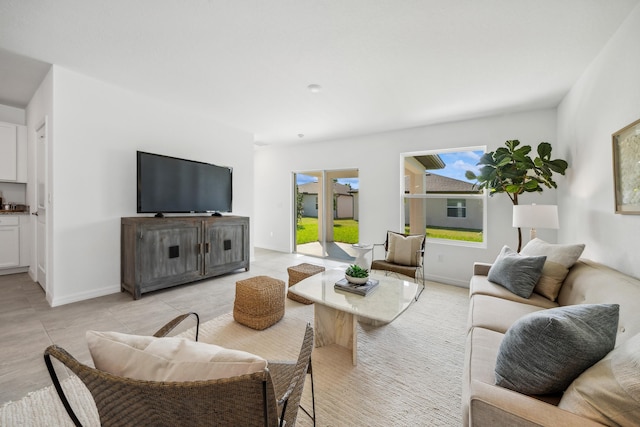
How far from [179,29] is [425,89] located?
104 inches

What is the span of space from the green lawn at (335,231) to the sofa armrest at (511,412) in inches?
178

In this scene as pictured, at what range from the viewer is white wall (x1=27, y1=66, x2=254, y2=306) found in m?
2.94

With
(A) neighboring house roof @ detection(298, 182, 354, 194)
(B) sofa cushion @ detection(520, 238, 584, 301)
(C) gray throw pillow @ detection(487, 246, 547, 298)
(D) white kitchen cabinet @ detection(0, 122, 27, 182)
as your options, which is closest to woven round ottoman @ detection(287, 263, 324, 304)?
(C) gray throw pillow @ detection(487, 246, 547, 298)

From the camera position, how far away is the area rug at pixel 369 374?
1.47 metres

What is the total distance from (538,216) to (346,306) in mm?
2439

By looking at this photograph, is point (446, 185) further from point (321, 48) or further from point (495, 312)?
point (321, 48)

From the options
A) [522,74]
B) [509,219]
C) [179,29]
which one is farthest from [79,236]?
[509,219]

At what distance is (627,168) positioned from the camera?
6.27 feet

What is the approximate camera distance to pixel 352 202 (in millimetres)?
5582

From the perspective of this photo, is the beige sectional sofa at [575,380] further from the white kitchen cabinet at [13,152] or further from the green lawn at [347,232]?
the white kitchen cabinet at [13,152]

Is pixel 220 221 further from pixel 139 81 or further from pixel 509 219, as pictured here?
pixel 509 219

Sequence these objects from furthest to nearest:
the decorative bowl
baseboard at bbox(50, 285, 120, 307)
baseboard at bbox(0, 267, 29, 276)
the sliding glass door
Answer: the sliding glass door
baseboard at bbox(0, 267, 29, 276)
baseboard at bbox(50, 285, 120, 307)
the decorative bowl

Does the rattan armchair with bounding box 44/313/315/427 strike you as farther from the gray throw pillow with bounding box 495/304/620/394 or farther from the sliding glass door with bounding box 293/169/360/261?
the sliding glass door with bounding box 293/169/360/261

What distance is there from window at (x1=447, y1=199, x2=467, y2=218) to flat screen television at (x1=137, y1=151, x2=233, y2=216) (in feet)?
12.5
